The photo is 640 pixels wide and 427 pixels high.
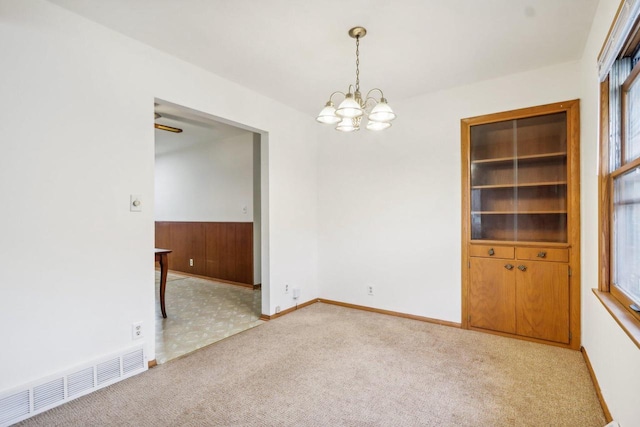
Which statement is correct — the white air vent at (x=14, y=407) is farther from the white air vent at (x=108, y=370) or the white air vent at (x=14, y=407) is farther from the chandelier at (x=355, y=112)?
the chandelier at (x=355, y=112)

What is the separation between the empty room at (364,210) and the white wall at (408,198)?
0.02m

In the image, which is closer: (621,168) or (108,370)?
(621,168)

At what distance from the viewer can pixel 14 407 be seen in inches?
73.1

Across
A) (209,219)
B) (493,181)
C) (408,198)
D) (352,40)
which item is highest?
(352,40)

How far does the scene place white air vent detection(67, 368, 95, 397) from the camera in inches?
81.9

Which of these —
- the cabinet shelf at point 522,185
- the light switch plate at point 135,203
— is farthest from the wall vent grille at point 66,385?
the cabinet shelf at point 522,185

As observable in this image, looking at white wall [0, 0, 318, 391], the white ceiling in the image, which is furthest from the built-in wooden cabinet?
white wall [0, 0, 318, 391]

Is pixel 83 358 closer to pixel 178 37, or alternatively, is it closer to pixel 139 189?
pixel 139 189

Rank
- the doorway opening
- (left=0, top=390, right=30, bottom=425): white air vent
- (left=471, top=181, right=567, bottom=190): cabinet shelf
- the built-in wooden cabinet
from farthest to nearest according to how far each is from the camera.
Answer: the doorway opening → (left=471, top=181, right=567, bottom=190): cabinet shelf → the built-in wooden cabinet → (left=0, top=390, right=30, bottom=425): white air vent

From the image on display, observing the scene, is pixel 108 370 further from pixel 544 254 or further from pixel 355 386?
pixel 544 254

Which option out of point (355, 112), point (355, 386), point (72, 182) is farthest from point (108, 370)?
point (355, 112)

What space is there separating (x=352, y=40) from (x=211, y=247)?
4442 millimetres

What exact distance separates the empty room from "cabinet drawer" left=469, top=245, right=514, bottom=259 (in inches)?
0.6

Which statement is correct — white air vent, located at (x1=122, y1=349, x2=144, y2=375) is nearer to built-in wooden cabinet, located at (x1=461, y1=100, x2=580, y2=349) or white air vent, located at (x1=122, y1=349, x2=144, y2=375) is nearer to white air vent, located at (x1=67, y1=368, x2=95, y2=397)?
white air vent, located at (x1=67, y1=368, x2=95, y2=397)
